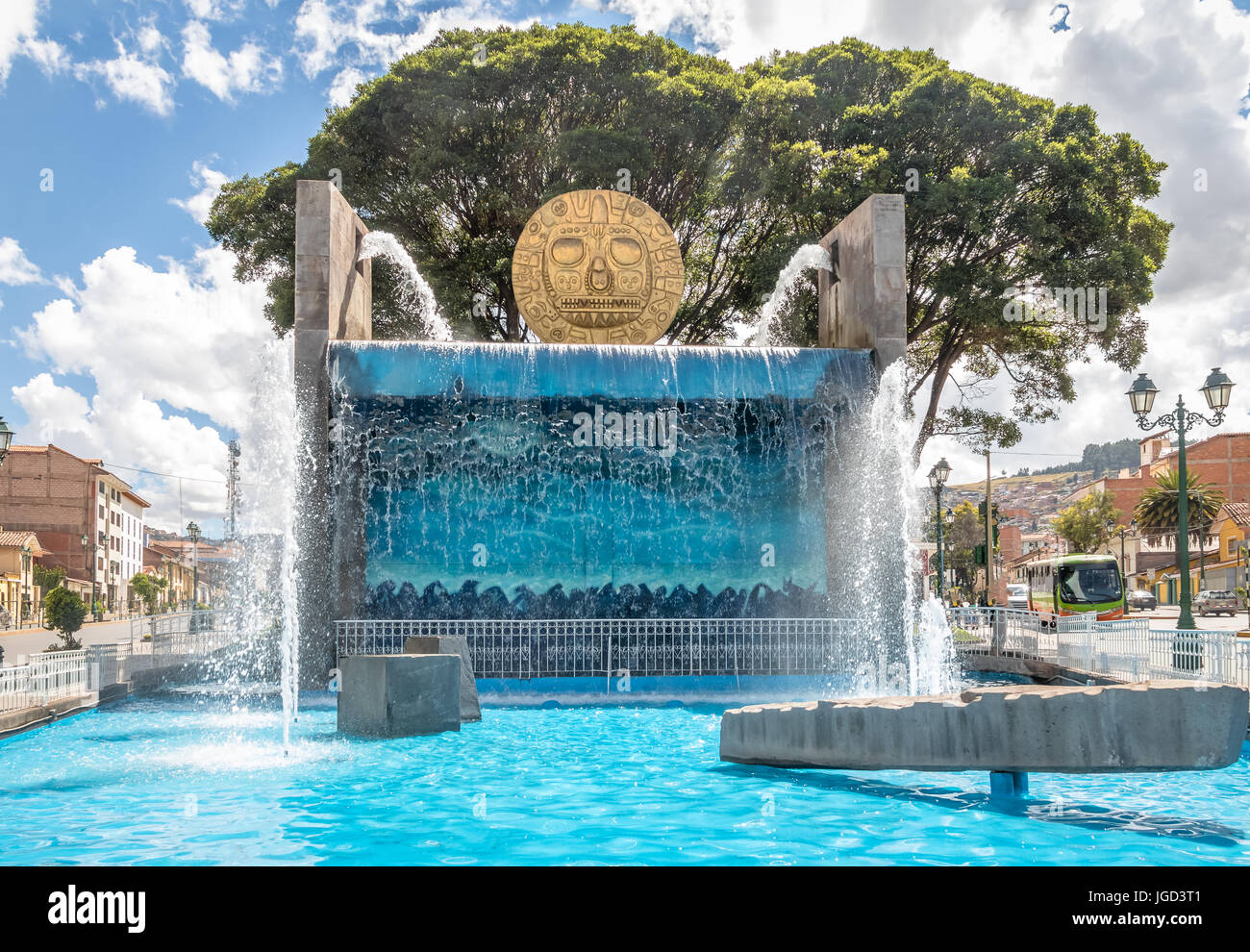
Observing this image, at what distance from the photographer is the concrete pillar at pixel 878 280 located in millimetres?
17797

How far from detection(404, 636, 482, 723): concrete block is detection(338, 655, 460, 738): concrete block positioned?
113cm

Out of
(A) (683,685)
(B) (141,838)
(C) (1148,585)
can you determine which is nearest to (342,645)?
(A) (683,685)

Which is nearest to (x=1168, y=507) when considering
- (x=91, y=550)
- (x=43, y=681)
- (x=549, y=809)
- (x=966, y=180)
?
(x=966, y=180)

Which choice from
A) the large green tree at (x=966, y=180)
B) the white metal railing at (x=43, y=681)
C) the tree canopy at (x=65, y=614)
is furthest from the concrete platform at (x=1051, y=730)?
the tree canopy at (x=65, y=614)

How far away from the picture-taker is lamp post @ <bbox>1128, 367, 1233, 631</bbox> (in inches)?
602

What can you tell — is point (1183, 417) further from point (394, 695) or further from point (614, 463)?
point (394, 695)

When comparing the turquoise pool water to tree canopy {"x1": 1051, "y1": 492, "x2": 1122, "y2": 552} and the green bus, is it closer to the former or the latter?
the green bus

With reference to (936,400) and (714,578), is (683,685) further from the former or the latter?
(936,400)

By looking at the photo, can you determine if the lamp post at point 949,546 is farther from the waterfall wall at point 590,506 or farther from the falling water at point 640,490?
the falling water at point 640,490

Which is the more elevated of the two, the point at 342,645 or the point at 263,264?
the point at 263,264

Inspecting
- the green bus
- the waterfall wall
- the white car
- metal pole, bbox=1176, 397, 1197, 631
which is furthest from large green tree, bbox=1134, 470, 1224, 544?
the waterfall wall

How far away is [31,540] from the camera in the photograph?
63.9m

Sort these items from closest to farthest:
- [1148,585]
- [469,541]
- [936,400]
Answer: [469,541]
[936,400]
[1148,585]
